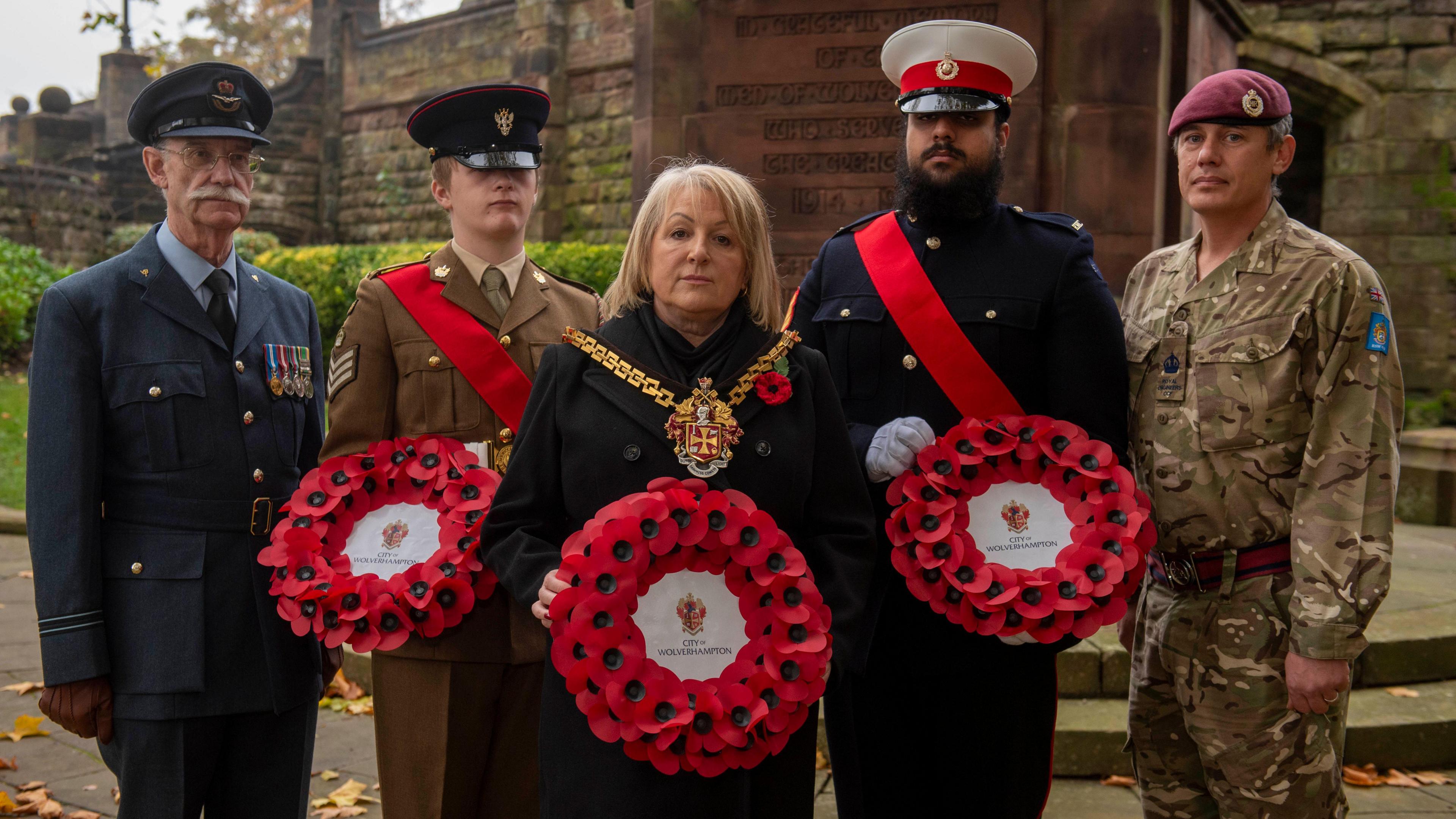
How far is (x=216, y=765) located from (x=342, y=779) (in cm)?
170

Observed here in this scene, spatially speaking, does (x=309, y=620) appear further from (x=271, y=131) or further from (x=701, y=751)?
(x=271, y=131)

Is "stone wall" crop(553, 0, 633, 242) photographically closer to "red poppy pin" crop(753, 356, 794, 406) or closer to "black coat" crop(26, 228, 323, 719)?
"black coat" crop(26, 228, 323, 719)

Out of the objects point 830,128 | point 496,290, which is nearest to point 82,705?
point 496,290

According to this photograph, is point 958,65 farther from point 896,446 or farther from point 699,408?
point 699,408

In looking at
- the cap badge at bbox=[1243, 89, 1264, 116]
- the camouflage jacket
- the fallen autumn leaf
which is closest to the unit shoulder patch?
the camouflage jacket

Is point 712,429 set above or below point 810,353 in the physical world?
below

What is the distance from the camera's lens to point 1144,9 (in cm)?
464

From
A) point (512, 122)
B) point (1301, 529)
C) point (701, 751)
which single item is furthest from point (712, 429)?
point (1301, 529)

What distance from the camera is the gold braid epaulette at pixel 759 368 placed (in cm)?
213

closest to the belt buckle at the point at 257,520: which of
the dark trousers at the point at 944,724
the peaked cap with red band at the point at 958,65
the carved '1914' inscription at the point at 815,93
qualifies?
the dark trousers at the point at 944,724

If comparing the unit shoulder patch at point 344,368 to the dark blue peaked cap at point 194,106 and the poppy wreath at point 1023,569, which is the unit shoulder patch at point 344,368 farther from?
the poppy wreath at point 1023,569

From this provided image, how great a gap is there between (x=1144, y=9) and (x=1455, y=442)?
5391mm

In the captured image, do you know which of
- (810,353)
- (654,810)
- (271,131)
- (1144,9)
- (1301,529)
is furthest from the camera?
(271,131)

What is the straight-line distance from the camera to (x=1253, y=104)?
260 centimetres
